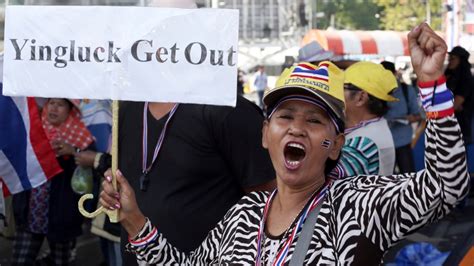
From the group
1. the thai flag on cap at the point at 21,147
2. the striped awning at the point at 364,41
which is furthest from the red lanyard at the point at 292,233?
the striped awning at the point at 364,41

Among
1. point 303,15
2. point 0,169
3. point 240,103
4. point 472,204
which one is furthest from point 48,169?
point 303,15

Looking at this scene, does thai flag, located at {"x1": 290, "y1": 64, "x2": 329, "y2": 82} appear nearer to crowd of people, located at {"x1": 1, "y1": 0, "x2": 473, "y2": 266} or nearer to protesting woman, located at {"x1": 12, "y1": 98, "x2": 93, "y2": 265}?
crowd of people, located at {"x1": 1, "y1": 0, "x2": 473, "y2": 266}

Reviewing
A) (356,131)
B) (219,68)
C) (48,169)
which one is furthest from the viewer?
(48,169)

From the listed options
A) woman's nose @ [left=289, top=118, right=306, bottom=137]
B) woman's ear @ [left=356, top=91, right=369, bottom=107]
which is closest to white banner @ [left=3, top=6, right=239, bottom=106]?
woman's nose @ [left=289, top=118, right=306, bottom=137]

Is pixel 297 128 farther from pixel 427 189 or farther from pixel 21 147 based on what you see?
pixel 21 147

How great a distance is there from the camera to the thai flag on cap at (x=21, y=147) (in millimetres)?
4352

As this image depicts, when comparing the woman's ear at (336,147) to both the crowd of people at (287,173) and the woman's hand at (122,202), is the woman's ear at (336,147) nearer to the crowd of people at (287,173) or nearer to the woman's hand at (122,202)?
the crowd of people at (287,173)

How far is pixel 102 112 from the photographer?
675cm

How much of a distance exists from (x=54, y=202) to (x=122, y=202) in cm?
366

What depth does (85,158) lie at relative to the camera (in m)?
5.52

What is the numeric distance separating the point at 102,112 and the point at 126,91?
13.5ft

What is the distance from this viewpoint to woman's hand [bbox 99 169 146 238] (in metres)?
2.60

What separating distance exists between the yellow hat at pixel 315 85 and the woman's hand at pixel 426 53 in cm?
30

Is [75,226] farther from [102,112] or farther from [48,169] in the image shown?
[48,169]
